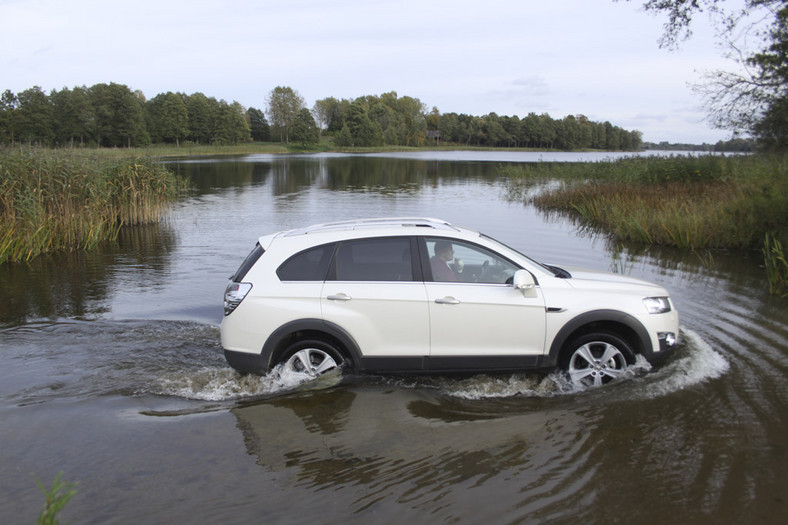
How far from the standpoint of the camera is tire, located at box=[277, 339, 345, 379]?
19.3ft

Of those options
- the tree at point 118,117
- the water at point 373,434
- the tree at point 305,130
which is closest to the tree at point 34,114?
the tree at point 118,117

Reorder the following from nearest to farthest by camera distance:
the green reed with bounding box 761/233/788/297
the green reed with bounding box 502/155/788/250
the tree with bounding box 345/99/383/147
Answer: the green reed with bounding box 761/233/788/297, the green reed with bounding box 502/155/788/250, the tree with bounding box 345/99/383/147

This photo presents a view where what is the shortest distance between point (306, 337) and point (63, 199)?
Answer: 40.6ft

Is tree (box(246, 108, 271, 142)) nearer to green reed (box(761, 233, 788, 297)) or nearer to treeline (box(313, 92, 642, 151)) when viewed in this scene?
treeline (box(313, 92, 642, 151))

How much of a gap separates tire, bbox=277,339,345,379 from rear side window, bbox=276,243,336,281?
2.15 feet

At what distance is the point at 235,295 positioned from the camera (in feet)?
19.1

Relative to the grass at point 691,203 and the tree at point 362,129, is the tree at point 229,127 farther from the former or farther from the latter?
the grass at point 691,203

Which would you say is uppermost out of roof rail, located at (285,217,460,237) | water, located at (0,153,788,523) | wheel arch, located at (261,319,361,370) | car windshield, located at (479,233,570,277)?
roof rail, located at (285,217,460,237)

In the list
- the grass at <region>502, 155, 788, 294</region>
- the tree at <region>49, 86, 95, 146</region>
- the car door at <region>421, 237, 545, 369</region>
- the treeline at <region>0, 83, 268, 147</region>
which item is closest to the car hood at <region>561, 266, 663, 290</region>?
the car door at <region>421, 237, 545, 369</region>

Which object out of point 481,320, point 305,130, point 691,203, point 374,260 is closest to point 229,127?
point 305,130

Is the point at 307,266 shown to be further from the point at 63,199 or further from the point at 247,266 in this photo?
the point at 63,199

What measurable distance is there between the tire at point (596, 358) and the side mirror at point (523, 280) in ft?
2.73

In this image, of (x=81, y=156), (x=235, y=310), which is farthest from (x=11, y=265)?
(x=235, y=310)

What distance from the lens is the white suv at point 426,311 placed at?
5.77m
